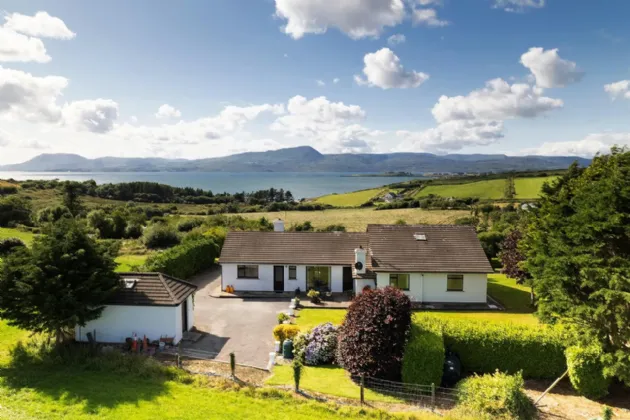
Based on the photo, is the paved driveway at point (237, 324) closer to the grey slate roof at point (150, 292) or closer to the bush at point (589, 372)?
the grey slate roof at point (150, 292)

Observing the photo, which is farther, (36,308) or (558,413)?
(36,308)

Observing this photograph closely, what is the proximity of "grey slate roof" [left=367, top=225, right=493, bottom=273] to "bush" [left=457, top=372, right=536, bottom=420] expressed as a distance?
12.8 m

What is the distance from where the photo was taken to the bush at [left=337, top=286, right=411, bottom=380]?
1588cm

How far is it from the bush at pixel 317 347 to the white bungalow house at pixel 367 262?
374 inches

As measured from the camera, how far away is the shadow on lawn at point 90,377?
44.5 feet

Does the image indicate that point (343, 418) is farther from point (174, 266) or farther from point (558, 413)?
point (174, 266)

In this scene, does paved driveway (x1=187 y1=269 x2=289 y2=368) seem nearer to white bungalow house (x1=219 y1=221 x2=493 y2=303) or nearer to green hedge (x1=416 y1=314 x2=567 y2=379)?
white bungalow house (x1=219 y1=221 x2=493 y2=303)

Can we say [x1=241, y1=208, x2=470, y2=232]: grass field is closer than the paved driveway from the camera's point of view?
No

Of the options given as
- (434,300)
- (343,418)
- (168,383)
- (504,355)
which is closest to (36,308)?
(168,383)

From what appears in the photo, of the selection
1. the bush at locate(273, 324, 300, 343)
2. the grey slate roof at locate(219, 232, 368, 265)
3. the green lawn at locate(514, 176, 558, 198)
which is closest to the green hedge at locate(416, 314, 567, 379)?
the bush at locate(273, 324, 300, 343)

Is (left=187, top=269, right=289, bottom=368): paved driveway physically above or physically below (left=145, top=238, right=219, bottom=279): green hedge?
below

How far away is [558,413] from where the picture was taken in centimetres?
1420

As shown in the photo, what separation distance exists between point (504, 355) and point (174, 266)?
21.5 m

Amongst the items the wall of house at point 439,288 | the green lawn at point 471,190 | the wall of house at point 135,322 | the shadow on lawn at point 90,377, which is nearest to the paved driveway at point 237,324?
the wall of house at point 135,322
